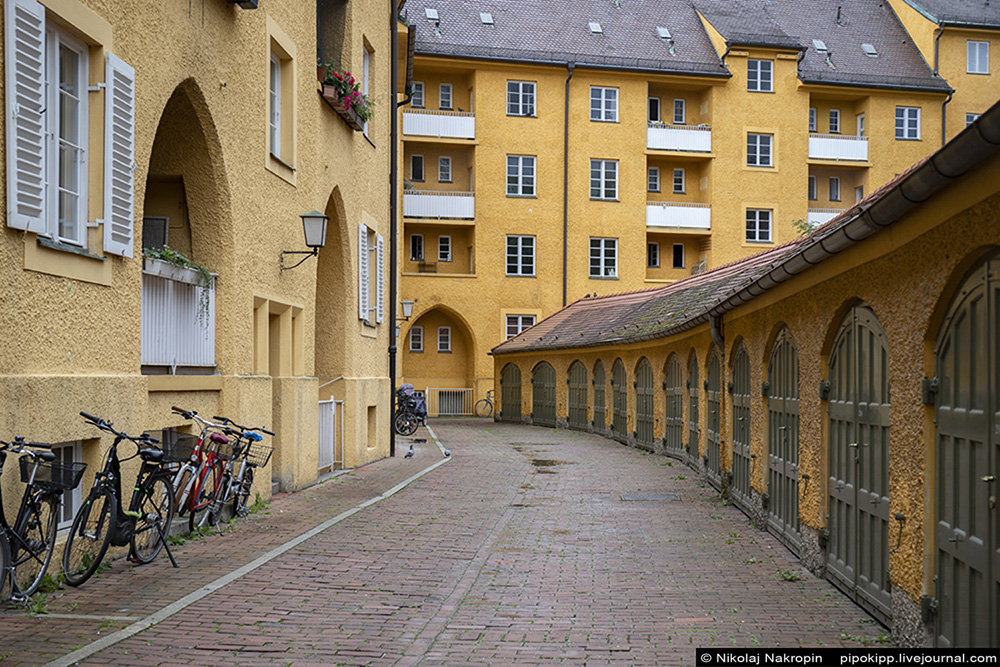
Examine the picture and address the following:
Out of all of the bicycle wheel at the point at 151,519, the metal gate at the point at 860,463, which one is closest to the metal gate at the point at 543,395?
the bicycle wheel at the point at 151,519

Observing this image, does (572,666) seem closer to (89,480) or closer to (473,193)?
(89,480)

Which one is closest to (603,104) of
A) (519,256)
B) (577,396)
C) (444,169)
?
(444,169)

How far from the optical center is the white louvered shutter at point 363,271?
18.9m

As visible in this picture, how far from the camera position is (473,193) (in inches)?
1575

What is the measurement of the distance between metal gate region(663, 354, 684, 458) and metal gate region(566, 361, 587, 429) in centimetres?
855

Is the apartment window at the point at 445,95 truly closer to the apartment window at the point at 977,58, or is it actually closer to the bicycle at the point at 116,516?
the apartment window at the point at 977,58

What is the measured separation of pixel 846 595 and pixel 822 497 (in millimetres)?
1022

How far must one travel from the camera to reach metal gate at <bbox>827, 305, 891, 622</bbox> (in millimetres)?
7164

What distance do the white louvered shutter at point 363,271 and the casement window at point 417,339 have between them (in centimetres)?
2183

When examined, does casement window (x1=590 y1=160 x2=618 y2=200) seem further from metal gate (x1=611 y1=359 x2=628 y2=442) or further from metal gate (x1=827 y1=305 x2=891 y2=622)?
metal gate (x1=827 y1=305 x2=891 y2=622)

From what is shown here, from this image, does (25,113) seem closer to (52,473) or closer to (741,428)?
(52,473)

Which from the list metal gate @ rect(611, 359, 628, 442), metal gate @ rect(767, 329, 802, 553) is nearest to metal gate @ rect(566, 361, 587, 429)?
metal gate @ rect(611, 359, 628, 442)

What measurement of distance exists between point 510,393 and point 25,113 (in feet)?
99.9

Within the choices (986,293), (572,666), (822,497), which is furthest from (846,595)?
(986,293)
